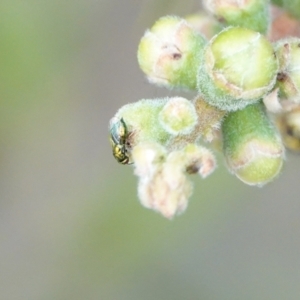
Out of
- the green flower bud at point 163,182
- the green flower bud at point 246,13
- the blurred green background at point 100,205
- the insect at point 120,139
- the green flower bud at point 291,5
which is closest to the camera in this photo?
the green flower bud at point 163,182

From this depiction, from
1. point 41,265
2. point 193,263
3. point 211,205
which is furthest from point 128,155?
point 41,265

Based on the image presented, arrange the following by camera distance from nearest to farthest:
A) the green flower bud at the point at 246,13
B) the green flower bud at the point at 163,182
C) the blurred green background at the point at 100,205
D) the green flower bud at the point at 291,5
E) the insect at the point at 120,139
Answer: the green flower bud at the point at 163,182 → the insect at the point at 120,139 → the green flower bud at the point at 246,13 → the green flower bud at the point at 291,5 → the blurred green background at the point at 100,205

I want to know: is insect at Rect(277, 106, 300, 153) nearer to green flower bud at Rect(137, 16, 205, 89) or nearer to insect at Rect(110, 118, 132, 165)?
green flower bud at Rect(137, 16, 205, 89)

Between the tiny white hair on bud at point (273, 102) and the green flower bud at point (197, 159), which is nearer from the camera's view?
the green flower bud at point (197, 159)

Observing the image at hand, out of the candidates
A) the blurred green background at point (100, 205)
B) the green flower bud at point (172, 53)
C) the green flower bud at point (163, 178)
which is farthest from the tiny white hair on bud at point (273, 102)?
the blurred green background at point (100, 205)

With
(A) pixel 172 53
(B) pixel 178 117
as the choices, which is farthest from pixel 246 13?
(B) pixel 178 117

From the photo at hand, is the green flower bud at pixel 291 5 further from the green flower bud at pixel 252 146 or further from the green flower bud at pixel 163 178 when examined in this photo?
the green flower bud at pixel 163 178

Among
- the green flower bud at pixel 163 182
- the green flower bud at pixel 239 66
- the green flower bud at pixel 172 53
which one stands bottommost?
the green flower bud at pixel 163 182

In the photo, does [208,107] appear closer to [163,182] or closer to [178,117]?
[178,117]
